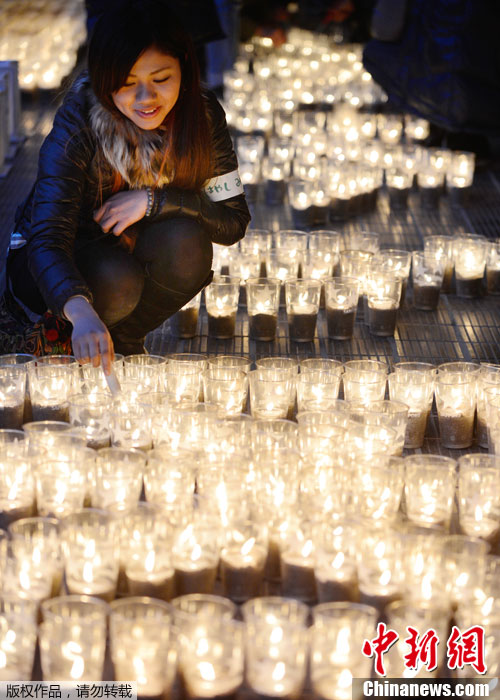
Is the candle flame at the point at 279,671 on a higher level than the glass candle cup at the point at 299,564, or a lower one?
lower

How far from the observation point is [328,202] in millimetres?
4973

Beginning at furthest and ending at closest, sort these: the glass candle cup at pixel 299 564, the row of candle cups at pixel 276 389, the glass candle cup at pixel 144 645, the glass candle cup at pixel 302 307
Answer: the glass candle cup at pixel 302 307, the row of candle cups at pixel 276 389, the glass candle cup at pixel 299 564, the glass candle cup at pixel 144 645

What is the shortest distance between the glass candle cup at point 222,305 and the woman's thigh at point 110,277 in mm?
390

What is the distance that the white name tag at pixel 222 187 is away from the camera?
3.33 metres

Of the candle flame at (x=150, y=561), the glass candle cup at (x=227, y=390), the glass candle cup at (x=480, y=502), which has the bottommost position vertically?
the candle flame at (x=150, y=561)

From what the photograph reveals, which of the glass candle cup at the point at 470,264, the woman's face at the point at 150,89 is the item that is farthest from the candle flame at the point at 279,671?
the glass candle cup at the point at 470,264

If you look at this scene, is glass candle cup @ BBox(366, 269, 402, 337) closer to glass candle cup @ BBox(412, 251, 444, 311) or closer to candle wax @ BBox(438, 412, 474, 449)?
glass candle cup @ BBox(412, 251, 444, 311)

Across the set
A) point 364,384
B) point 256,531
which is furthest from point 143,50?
point 256,531

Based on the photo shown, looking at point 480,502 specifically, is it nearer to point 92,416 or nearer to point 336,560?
point 336,560

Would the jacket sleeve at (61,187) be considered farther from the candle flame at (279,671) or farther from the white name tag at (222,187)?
the candle flame at (279,671)

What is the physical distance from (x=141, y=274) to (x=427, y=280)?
1153 mm

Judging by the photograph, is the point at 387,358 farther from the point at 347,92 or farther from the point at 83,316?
the point at 347,92

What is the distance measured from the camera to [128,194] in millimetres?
3158

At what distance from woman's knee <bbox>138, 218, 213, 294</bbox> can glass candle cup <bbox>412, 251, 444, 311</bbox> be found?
939 mm
